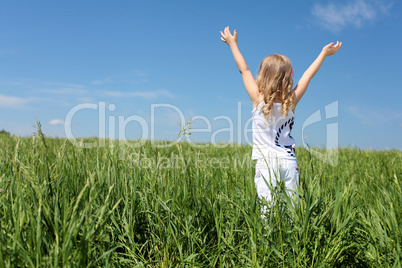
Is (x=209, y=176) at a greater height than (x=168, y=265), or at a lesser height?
greater

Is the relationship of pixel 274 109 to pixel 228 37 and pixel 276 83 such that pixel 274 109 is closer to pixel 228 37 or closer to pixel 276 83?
pixel 276 83

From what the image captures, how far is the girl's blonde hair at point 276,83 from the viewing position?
296 centimetres

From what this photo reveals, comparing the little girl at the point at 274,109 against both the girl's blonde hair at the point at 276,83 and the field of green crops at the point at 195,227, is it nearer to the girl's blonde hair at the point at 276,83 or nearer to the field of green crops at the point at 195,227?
the girl's blonde hair at the point at 276,83

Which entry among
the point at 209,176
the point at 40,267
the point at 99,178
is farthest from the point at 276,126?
the point at 40,267

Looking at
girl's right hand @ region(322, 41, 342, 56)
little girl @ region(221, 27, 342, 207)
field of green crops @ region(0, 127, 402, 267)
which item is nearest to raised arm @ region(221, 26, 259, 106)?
little girl @ region(221, 27, 342, 207)

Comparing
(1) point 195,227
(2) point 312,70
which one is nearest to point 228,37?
(2) point 312,70

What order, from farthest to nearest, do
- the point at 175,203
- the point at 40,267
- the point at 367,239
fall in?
1. the point at 175,203
2. the point at 367,239
3. the point at 40,267

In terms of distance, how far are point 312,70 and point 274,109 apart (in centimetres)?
63

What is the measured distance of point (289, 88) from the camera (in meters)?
3.04

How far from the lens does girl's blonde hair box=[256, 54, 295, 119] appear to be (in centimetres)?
296

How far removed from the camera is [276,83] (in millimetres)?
3006

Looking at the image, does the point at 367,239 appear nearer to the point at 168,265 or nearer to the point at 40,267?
the point at 168,265

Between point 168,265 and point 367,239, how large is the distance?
1.34m

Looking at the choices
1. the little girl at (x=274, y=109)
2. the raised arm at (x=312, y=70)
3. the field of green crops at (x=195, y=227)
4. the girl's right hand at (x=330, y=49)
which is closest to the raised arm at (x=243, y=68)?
the little girl at (x=274, y=109)
